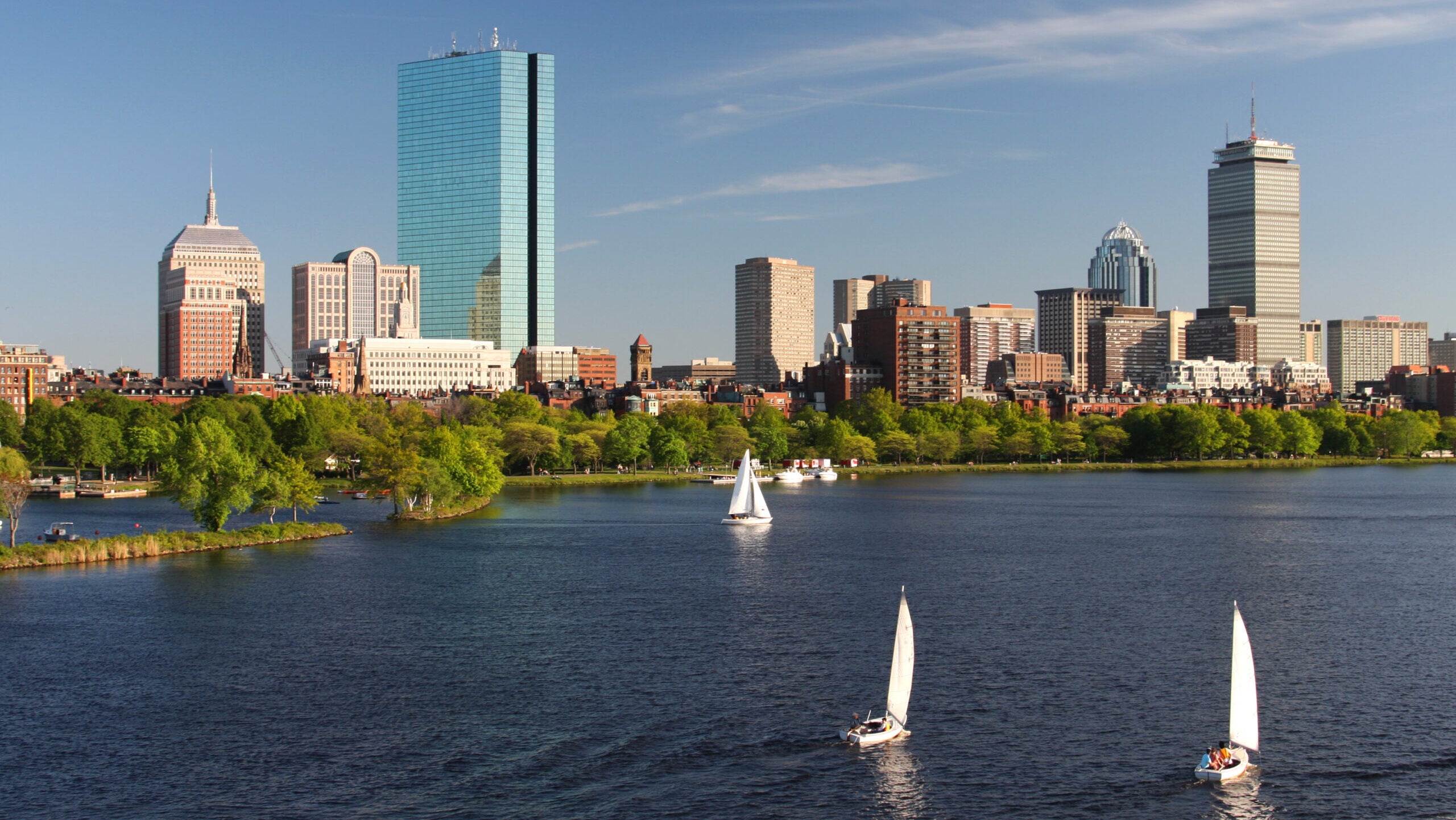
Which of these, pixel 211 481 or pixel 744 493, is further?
pixel 744 493

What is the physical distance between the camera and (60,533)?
97688mm

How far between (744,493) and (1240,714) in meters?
82.3

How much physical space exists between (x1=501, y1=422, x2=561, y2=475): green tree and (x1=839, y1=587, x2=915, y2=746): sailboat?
138991mm

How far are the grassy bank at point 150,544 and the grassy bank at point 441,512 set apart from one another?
12.6 m

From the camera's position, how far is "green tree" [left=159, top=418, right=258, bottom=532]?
97.1m

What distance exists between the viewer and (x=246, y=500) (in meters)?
98.8

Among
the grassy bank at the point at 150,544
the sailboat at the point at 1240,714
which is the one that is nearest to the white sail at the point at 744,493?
the grassy bank at the point at 150,544

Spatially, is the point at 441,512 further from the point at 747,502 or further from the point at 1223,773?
the point at 1223,773

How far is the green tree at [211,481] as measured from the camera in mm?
97062

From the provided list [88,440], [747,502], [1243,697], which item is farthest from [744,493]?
[88,440]

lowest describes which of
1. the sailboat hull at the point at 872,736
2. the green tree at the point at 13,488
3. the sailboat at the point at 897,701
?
the sailboat hull at the point at 872,736

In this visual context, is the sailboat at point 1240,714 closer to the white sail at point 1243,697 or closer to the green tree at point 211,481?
the white sail at point 1243,697

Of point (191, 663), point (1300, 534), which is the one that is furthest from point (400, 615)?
point (1300, 534)

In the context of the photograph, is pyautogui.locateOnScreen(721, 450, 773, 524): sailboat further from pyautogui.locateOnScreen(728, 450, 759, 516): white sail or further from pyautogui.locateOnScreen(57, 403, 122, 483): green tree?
pyautogui.locateOnScreen(57, 403, 122, 483): green tree
